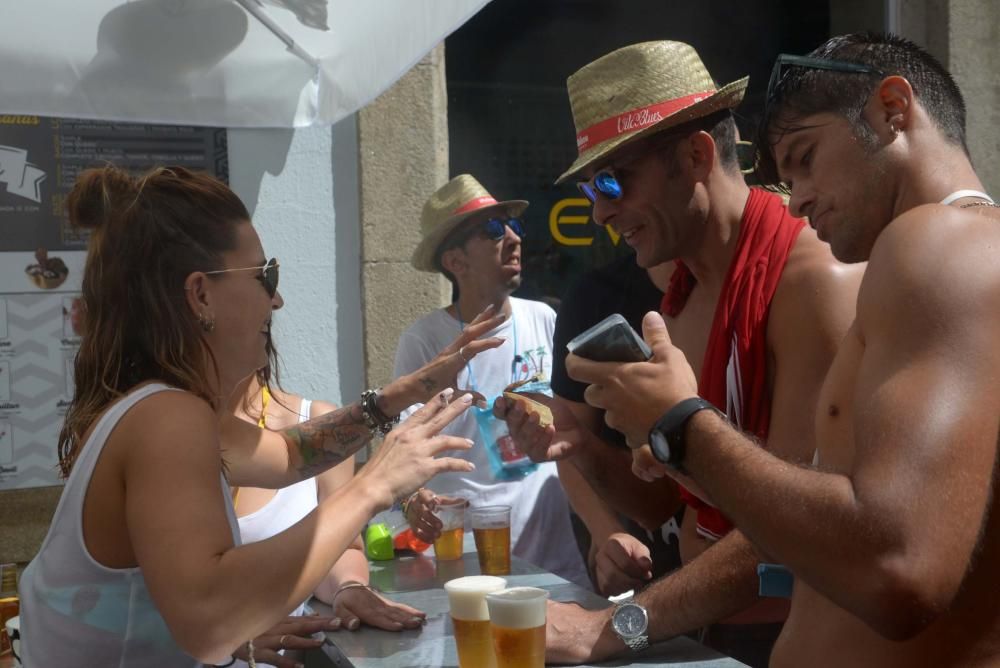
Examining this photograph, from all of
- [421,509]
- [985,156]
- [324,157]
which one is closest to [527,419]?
[421,509]

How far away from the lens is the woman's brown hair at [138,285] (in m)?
1.96

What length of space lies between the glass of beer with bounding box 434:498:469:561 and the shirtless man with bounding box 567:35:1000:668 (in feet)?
4.11

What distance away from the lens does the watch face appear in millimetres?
2033

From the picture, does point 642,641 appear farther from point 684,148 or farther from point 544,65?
point 544,65

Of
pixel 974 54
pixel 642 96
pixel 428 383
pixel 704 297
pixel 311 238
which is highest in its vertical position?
pixel 974 54

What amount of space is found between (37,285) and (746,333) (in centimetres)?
340

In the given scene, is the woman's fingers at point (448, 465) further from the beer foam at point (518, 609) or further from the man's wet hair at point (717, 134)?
the man's wet hair at point (717, 134)

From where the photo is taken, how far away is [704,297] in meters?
2.82

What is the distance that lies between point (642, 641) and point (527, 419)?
36.4 inches

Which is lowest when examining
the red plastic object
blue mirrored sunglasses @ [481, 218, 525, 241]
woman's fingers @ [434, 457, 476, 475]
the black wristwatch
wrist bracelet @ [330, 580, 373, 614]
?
the red plastic object

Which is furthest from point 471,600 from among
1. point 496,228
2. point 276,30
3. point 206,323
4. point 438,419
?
point 496,228

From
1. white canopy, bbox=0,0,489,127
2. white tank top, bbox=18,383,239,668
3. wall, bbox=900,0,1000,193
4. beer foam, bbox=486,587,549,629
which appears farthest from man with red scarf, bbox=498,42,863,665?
wall, bbox=900,0,1000,193

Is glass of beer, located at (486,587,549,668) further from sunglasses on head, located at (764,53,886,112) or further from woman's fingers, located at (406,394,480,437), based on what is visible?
sunglasses on head, located at (764,53,886,112)

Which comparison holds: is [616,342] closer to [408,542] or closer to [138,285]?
[138,285]
